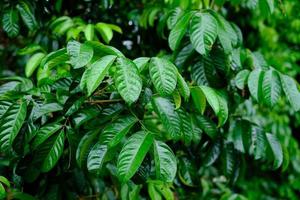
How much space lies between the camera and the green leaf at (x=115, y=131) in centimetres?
105

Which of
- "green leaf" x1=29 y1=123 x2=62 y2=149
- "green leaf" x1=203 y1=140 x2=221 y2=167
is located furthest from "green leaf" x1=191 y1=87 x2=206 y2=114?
"green leaf" x1=203 y1=140 x2=221 y2=167

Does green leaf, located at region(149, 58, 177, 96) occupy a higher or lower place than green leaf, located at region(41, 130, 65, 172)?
higher

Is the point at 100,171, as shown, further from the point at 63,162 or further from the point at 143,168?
the point at 63,162

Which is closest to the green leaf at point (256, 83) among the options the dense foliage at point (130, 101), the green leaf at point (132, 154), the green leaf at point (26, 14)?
the dense foliage at point (130, 101)

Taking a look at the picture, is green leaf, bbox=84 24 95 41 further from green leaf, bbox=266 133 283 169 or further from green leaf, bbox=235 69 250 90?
green leaf, bbox=266 133 283 169

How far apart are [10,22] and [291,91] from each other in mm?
998

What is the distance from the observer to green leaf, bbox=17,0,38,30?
1616 millimetres

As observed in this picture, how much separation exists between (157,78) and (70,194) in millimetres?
591

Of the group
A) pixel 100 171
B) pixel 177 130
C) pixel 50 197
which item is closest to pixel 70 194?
pixel 50 197

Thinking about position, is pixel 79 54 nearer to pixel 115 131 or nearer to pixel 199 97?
pixel 115 131

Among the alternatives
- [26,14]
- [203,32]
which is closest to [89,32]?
[26,14]

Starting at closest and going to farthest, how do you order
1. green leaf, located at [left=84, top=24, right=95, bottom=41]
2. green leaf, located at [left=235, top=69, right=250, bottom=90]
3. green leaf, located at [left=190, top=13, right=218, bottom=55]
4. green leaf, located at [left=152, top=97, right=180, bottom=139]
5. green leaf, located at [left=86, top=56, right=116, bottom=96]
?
green leaf, located at [left=86, top=56, right=116, bottom=96] < green leaf, located at [left=152, top=97, right=180, bottom=139] < green leaf, located at [left=190, top=13, right=218, bottom=55] < green leaf, located at [left=235, top=69, right=250, bottom=90] < green leaf, located at [left=84, top=24, right=95, bottom=41]

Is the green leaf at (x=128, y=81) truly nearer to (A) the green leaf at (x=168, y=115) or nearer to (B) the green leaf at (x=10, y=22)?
(A) the green leaf at (x=168, y=115)

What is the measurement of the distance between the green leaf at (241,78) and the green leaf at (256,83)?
7 centimetres
